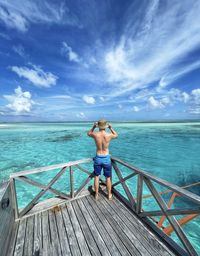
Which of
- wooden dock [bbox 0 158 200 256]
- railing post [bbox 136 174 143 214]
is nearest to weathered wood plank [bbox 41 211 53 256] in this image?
wooden dock [bbox 0 158 200 256]

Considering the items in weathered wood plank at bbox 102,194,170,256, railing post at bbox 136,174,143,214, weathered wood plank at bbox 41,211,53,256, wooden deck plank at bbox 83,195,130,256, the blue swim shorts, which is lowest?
weathered wood plank at bbox 41,211,53,256

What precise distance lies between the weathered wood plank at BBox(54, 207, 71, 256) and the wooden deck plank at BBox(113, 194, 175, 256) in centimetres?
150

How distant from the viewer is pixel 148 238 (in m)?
2.69

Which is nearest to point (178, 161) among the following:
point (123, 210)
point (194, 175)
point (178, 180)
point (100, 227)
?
point (194, 175)

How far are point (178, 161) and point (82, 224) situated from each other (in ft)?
38.1

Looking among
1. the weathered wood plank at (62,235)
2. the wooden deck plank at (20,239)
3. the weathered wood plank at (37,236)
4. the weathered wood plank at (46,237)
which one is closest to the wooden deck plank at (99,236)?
the weathered wood plank at (62,235)

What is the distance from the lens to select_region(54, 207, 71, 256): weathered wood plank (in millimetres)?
2466

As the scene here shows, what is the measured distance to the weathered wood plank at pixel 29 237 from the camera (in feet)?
8.00

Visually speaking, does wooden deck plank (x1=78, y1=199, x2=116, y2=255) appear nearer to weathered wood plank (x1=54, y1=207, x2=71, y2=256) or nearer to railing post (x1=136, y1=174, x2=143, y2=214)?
weathered wood plank (x1=54, y1=207, x2=71, y2=256)

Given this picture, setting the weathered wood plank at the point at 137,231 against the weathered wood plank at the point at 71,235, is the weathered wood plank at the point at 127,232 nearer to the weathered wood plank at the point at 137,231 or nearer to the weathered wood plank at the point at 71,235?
the weathered wood plank at the point at 137,231

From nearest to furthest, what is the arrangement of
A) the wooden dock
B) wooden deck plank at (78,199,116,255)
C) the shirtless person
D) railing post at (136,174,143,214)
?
the wooden dock, wooden deck plank at (78,199,116,255), railing post at (136,174,143,214), the shirtless person

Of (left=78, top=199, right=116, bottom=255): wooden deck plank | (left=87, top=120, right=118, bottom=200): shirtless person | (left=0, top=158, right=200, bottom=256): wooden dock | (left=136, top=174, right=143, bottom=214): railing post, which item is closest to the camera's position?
(left=0, top=158, right=200, bottom=256): wooden dock

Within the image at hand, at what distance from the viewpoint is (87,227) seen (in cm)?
297

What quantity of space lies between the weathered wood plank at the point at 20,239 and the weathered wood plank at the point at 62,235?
701 millimetres
